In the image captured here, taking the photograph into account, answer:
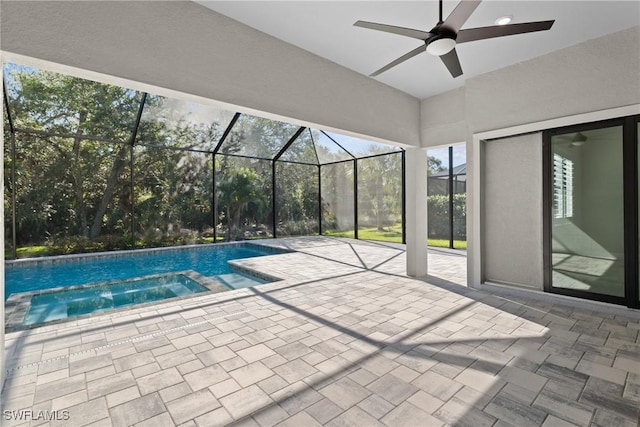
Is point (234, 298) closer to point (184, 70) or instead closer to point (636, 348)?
point (184, 70)

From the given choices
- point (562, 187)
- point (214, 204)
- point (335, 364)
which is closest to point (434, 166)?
point (562, 187)

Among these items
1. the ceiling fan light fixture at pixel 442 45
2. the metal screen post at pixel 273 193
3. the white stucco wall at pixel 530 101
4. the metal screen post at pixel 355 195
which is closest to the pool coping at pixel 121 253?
the metal screen post at pixel 273 193

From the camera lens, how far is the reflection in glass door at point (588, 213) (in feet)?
12.7

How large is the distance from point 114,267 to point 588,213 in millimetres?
9243

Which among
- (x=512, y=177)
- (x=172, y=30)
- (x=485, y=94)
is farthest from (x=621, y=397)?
(x=172, y=30)

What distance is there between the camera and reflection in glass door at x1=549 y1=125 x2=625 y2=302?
3883 mm

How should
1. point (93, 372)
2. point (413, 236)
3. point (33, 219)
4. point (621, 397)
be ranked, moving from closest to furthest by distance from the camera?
point (621, 397)
point (93, 372)
point (413, 236)
point (33, 219)

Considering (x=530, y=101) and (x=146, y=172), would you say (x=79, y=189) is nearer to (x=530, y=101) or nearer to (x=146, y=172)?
(x=146, y=172)

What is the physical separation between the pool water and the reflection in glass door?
208 inches

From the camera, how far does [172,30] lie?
2.97 m

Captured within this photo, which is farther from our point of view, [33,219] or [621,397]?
[33,219]

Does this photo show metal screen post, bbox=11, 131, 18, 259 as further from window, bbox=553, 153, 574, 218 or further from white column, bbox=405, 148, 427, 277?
window, bbox=553, 153, 574, 218

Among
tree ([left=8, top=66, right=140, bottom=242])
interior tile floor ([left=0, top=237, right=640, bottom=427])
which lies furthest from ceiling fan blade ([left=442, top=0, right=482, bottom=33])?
tree ([left=8, top=66, right=140, bottom=242])

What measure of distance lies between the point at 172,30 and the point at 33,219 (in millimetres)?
7791
